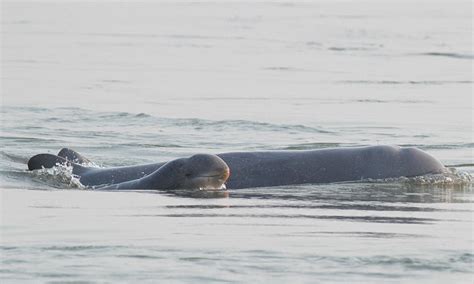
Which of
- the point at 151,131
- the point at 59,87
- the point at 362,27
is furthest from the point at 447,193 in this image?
the point at 362,27

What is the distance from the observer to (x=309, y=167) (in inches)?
493

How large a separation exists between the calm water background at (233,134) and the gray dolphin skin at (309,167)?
7.3 inches

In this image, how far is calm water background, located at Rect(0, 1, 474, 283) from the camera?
27.8ft

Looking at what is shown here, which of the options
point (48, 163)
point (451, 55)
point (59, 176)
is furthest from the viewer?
point (451, 55)

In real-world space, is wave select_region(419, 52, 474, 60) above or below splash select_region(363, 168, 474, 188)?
above

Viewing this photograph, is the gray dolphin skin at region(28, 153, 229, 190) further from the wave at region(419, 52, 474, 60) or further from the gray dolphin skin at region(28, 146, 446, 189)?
the wave at region(419, 52, 474, 60)

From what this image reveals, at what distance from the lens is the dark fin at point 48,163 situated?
12977 mm

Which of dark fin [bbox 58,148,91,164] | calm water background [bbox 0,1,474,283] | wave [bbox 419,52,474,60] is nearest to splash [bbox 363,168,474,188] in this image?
calm water background [bbox 0,1,474,283]

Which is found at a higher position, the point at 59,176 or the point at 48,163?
the point at 48,163

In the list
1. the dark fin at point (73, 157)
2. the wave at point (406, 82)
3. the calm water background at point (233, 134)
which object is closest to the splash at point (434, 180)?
the calm water background at point (233, 134)

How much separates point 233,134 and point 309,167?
14.1 feet

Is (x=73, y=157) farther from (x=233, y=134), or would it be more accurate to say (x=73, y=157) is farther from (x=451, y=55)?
(x=451, y=55)

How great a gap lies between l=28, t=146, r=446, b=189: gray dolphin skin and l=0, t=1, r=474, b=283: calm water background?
0.19 metres

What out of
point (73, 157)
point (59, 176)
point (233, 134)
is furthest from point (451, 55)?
point (59, 176)
